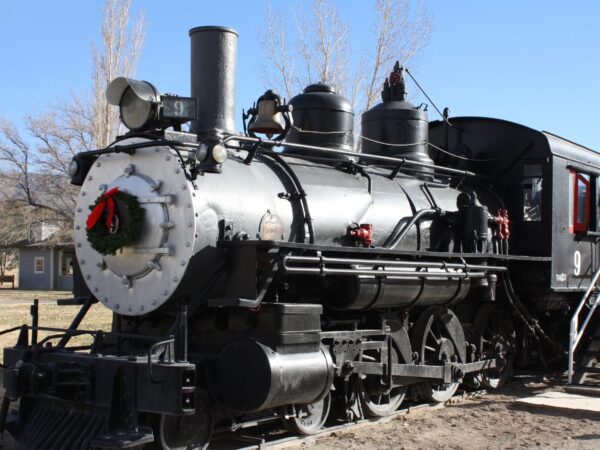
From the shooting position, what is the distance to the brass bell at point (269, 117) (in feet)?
23.6

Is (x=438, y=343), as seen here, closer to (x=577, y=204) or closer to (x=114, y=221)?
(x=577, y=204)

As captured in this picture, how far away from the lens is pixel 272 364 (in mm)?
5625

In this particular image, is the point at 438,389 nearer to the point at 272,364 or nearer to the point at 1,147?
the point at 272,364

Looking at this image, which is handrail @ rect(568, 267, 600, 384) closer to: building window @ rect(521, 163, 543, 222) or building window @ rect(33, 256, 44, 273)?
building window @ rect(521, 163, 543, 222)

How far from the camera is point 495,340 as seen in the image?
30.6ft

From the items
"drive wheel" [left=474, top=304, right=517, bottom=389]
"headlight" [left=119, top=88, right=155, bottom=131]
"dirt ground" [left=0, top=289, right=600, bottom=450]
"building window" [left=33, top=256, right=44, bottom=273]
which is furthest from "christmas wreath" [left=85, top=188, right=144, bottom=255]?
"building window" [left=33, top=256, right=44, bottom=273]

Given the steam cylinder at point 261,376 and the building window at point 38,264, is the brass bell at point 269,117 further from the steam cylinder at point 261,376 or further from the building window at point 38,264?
the building window at point 38,264

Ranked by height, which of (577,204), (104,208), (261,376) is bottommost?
(261,376)

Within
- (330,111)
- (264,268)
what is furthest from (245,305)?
(330,111)

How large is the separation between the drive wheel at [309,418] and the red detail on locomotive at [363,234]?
1464 millimetres

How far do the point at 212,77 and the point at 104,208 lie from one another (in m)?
1.54

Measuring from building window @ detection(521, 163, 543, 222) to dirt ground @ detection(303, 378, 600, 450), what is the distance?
96.4 inches

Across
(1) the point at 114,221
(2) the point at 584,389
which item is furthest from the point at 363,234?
(2) the point at 584,389

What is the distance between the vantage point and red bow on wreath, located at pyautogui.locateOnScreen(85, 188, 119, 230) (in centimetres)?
620
